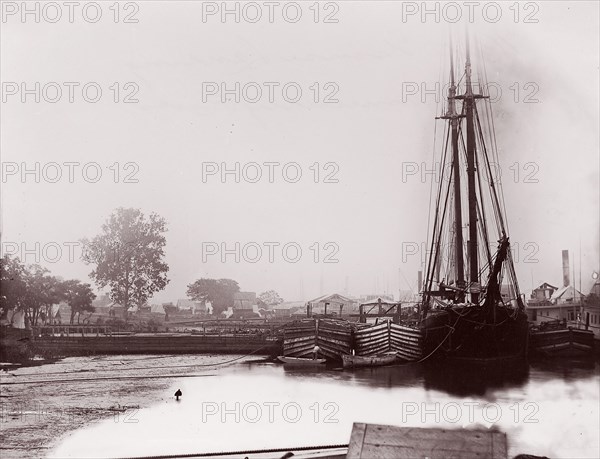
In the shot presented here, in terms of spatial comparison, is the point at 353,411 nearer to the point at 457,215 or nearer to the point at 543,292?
the point at 543,292

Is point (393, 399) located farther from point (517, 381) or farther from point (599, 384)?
point (599, 384)

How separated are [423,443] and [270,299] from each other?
501 inches

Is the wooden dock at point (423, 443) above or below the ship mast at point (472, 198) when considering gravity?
below

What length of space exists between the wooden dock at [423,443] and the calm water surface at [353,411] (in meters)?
6.76

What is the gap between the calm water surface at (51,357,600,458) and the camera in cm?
929

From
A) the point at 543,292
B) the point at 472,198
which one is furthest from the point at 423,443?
the point at 472,198

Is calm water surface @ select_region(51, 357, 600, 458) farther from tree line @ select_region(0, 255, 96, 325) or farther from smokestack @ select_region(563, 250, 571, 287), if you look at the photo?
tree line @ select_region(0, 255, 96, 325)

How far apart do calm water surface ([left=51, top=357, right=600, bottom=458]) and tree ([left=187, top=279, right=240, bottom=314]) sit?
7.95 feet

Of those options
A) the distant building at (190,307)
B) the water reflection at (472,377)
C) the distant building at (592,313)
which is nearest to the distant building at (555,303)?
the distant building at (592,313)

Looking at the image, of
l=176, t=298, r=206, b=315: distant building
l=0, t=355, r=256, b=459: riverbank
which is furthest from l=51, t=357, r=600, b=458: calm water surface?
l=176, t=298, r=206, b=315: distant building

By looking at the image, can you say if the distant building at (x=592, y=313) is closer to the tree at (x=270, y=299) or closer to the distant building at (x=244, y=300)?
the tree at (x=270, y=299)

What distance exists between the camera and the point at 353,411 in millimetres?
11109

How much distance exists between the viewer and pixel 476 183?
16250 millimetres

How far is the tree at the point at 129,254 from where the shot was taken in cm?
1195
